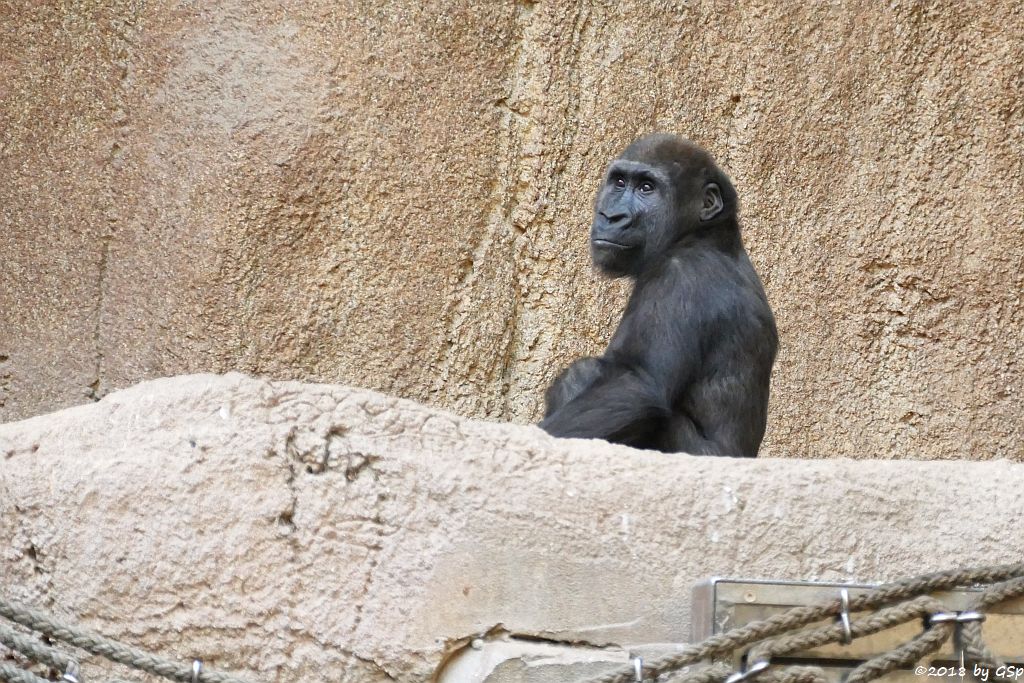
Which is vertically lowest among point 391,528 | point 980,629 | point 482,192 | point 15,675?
point 15,675

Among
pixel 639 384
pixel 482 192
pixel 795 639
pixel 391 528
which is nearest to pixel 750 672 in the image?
pixel 795 639

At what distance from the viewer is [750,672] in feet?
7.24

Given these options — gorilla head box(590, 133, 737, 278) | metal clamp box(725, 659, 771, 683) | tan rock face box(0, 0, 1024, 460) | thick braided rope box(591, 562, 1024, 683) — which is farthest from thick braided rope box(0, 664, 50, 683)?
tan rock face box(0, 0, 1024, 460)

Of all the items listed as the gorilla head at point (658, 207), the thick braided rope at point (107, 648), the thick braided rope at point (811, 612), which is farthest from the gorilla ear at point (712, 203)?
the thick braided rope at point (107, 648)

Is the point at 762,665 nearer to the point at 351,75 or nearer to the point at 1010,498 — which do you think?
the point at 1010,498

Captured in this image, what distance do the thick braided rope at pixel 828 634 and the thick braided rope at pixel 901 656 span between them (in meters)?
0.04

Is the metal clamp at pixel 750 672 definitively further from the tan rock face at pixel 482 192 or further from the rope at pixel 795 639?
the tan rock face at pixel 482 192

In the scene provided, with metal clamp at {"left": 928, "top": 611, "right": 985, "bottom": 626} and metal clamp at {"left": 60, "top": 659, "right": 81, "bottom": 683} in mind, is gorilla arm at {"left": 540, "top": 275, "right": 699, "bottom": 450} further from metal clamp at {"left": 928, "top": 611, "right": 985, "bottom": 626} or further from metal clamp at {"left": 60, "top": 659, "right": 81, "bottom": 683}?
metal clamp at {"left": 60, "top": 659, "right": 81, "bottom": 683}

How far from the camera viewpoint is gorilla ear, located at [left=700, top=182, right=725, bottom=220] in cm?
423

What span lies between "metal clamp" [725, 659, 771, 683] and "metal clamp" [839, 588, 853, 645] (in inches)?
5.0

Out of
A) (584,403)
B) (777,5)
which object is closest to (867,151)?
(777,5)

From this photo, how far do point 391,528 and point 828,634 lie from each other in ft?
2.38

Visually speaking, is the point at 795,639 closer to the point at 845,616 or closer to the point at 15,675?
the point at 845,616

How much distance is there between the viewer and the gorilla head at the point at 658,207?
425 cm
